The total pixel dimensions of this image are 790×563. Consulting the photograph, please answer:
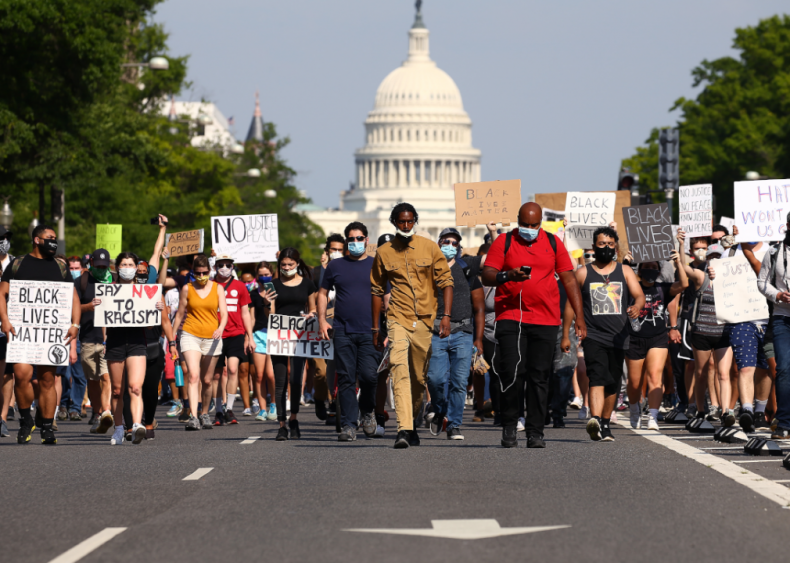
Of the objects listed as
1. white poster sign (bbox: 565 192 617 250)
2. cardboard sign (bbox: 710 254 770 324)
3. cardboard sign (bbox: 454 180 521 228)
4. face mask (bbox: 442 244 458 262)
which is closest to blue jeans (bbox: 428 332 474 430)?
face mask (bbox: 442 244 458 262)

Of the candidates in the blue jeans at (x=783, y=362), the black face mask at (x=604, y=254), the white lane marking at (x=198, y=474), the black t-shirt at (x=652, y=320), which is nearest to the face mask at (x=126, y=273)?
the white lane marking at (x=198, y=474)

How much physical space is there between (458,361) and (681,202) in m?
5.87

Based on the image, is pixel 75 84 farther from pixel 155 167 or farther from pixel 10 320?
pixel 10 320

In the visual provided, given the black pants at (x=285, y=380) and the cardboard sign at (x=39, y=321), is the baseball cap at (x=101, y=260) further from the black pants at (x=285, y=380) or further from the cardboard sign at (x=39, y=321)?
the black pants at (x=285, y=380)

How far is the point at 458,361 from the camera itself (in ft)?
45.8

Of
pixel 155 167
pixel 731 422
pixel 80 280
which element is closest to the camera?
pixel 731 422

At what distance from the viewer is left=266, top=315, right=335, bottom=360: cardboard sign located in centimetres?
1403

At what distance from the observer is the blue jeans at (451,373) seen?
45.0 ft

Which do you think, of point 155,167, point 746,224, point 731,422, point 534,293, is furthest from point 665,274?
point 155,167

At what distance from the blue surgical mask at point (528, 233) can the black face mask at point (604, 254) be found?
56.1 inches

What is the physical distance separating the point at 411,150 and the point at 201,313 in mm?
176313

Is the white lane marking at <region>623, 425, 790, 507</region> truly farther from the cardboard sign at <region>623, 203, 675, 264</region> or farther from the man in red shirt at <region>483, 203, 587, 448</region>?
the cardboard sign at <region>623, 203, 675, 264</region>

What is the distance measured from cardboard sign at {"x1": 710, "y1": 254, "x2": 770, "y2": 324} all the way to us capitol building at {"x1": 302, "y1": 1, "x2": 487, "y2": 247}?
573ft

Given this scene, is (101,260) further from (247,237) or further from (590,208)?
(590,208)
